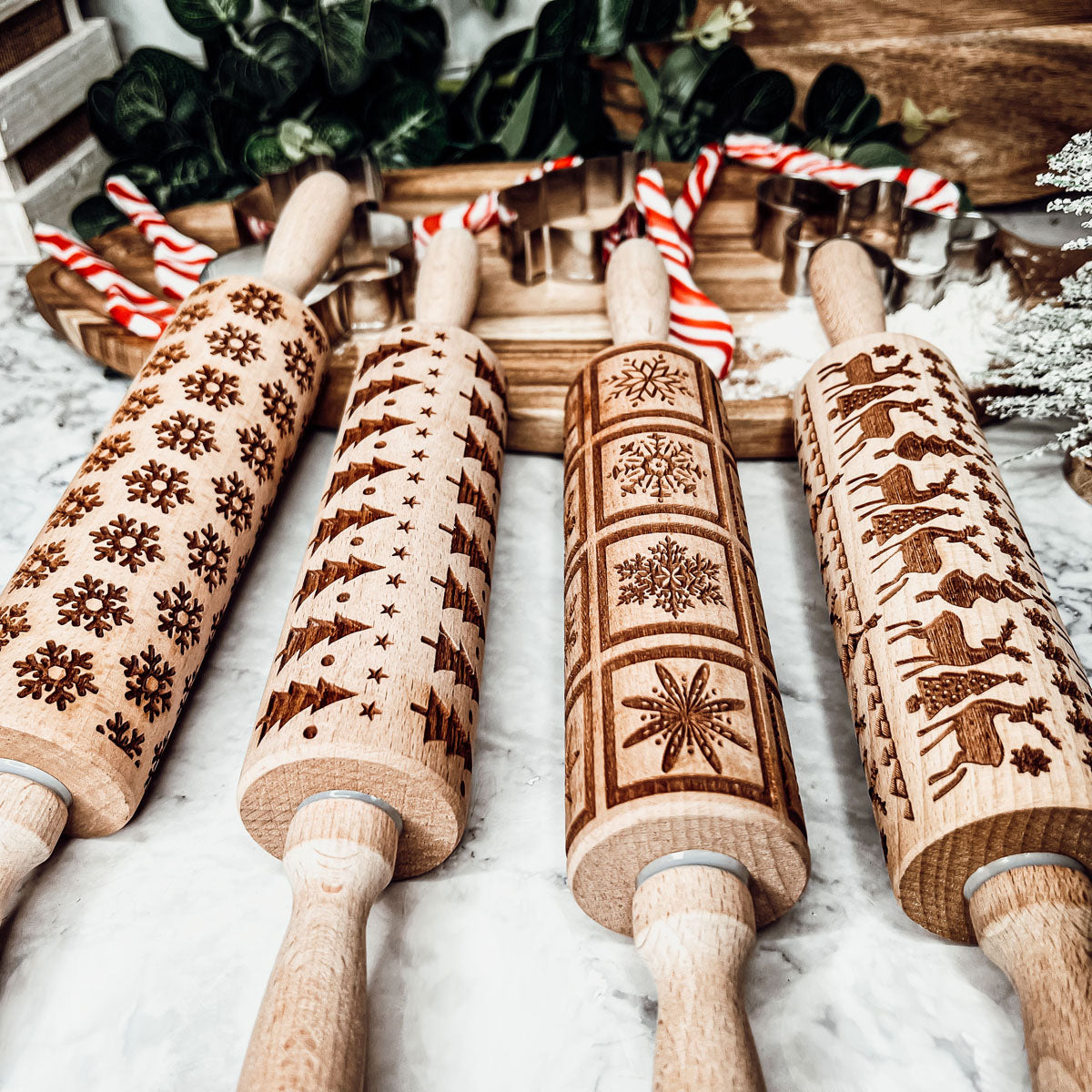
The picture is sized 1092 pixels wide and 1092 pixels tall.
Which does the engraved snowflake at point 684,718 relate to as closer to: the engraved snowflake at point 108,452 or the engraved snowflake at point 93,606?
the engraved snowflake at point 93,606

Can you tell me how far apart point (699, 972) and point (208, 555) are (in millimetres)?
484

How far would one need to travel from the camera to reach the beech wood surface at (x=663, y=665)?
1.84ft

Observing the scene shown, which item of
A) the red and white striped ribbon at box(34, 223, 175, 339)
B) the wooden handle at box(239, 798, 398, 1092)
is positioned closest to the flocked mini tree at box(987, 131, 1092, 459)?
the wooden handle at box(239, 798, 398, 1092)

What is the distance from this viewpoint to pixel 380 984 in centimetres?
60

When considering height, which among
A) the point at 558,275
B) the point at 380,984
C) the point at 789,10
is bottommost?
the point at 380,984

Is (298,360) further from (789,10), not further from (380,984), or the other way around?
(789,10)

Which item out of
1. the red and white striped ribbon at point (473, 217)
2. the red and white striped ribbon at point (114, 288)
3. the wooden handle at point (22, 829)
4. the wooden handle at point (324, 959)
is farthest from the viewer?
the red and white striped ribbon at point (473, 217)

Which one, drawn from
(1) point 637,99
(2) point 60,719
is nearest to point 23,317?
(2) point 60,719

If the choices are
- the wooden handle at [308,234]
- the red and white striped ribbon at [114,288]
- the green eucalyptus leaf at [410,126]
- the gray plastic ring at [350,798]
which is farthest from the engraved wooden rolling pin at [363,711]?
the green eucalyptus leaf at [410,126]

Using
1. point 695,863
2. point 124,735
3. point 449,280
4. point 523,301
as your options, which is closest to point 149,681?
point 124,735

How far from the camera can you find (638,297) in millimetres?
949

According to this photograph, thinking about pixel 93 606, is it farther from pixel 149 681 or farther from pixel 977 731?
pixel 977 731

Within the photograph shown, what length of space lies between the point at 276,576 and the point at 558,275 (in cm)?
52

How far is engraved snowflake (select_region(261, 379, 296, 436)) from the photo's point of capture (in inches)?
34.6
